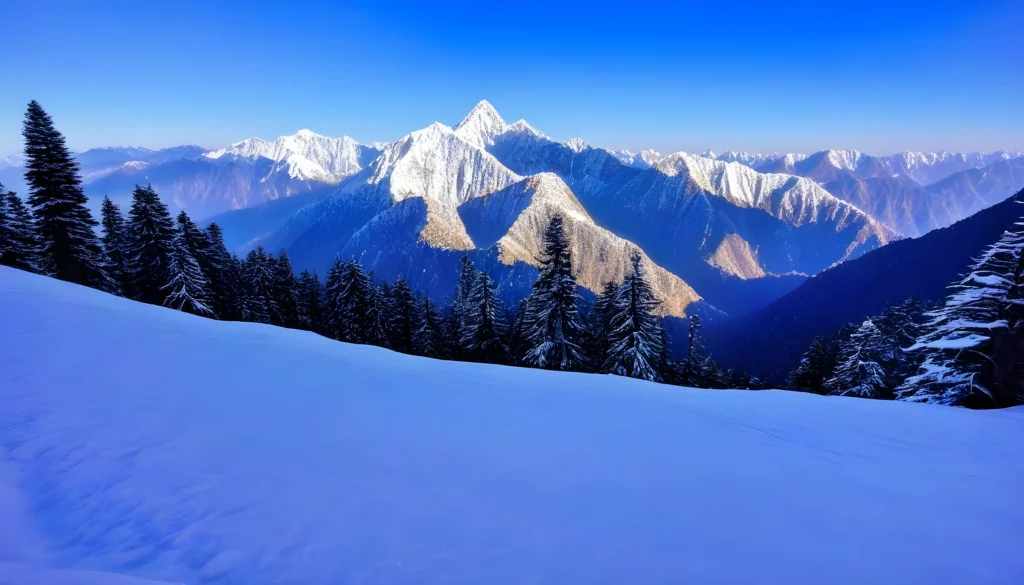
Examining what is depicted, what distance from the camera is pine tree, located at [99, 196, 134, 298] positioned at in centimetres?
3275

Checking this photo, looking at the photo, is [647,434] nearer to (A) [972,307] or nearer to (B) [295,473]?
(B) [295,473]

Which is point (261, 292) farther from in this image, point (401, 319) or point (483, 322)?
point (483, 322)

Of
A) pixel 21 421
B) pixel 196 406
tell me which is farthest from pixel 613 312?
pixel 21 421

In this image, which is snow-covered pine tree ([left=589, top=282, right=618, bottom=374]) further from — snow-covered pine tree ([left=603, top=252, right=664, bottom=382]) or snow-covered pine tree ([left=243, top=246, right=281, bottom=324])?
snow-covered pine tree ([left=243, top=246, right=281, bottom=324])

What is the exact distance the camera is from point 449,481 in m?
5.21

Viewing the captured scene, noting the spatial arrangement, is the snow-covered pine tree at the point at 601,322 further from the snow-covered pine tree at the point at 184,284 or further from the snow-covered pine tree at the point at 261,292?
the snow-covered pine tree at the point at 184,284

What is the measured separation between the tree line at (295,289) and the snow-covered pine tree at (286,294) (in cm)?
11

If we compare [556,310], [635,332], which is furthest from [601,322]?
[556,310]

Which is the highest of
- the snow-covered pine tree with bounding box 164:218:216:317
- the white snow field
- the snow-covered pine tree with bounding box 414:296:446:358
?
the snow-covered pine tree with bounding box 164:218:216:317

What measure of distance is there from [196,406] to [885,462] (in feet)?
36.9

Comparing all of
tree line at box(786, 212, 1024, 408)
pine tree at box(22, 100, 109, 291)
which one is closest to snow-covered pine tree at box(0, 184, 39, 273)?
pine tree at box(22, 100, 109, 291)

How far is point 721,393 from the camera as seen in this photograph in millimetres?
10586

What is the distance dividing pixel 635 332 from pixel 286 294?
3070cm

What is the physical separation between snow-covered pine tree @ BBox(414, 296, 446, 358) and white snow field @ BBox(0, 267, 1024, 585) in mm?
27208
